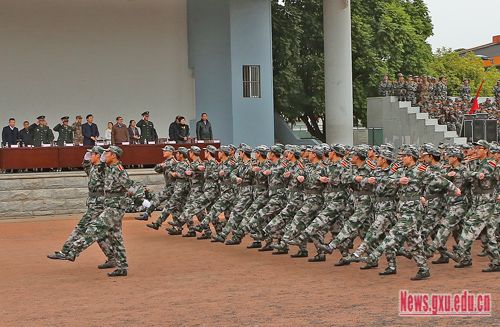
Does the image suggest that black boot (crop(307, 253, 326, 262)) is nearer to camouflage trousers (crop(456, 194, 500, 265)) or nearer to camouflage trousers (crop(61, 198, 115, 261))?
camouflage trousers (crop(456, 194, 500, 265))

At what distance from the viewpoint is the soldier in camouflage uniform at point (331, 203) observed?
1581 cm

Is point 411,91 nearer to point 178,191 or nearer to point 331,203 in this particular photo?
point 178,191

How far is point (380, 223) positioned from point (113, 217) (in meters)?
3.95

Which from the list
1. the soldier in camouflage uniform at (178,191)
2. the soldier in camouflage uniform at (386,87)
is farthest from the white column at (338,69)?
the soldier in camouflage uniform at (178,191)

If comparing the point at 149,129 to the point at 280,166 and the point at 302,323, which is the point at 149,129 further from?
the point at 302,323

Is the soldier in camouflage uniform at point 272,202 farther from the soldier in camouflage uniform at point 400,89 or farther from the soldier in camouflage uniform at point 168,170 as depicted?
the soldier in camouflage uniform at point 400,89

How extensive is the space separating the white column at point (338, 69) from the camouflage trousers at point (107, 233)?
56.8 feet

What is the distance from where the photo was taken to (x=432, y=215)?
1494 cm

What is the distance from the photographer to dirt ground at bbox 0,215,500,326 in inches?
447

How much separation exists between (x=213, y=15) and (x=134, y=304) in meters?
22.4

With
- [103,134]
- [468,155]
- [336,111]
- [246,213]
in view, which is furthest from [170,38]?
[468,155]

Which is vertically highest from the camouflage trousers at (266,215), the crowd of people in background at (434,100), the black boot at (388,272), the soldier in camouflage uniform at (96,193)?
the crowd of people in background at (434,100)

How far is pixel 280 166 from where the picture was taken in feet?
58.0

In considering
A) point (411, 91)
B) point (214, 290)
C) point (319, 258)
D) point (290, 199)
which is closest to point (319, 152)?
point (290, 199)
